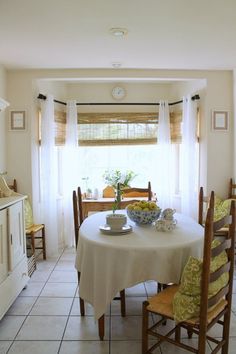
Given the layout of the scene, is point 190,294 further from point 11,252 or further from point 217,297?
point 11,252

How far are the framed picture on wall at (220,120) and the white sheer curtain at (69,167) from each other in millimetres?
1954

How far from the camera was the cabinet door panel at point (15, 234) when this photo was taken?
2676mm

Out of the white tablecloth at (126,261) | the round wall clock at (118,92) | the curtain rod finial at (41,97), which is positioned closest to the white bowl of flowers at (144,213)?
the white tablecloth at (126,261)

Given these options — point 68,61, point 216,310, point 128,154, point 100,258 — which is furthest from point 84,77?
point 216,310

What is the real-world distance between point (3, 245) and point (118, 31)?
2124 mm

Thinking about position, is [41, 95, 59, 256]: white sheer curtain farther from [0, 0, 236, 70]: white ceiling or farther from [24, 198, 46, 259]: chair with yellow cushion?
[0, 0, 236, 70]: white ceiling

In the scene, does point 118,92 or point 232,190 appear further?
point 118,92

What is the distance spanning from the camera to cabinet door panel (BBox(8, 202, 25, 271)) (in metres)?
2.68

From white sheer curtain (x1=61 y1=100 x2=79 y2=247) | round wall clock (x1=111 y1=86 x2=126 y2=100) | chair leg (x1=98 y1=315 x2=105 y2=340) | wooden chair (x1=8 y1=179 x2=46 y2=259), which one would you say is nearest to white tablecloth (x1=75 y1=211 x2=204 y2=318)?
chair leg (x1=98 y1=315 x2=105 y2=340)

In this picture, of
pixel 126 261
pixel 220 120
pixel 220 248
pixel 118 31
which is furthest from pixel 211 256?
pixel 220 120

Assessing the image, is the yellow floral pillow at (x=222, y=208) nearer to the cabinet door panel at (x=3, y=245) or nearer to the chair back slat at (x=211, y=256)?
the chair back slat at (x=211, y=256)

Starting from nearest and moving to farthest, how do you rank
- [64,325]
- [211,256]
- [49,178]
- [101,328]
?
[211,256], [101,328], [64,325], [49,178]

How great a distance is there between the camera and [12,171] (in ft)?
13.0

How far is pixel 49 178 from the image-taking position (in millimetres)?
4148
